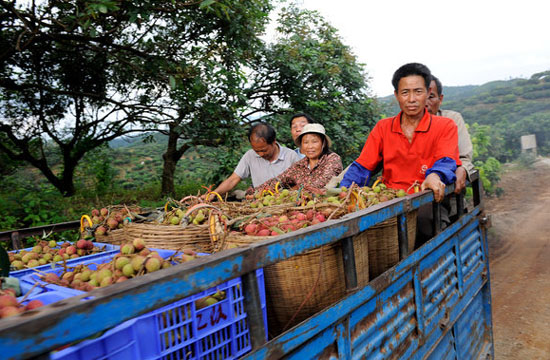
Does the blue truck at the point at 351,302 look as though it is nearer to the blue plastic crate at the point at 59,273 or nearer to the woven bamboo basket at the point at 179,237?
the blue plastic crate at the point at 59,273

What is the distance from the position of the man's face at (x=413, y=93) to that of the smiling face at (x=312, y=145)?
903mm

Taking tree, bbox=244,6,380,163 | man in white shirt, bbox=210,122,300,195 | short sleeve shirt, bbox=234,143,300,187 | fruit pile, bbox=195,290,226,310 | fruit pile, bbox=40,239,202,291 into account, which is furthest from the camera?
tree, bbox=244,6,380,163

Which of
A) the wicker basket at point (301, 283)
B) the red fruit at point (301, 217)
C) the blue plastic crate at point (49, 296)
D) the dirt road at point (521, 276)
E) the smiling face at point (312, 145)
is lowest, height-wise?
the dirt road at point (521, 276)

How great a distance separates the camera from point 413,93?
8.85ft

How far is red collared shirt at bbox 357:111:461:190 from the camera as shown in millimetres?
2645

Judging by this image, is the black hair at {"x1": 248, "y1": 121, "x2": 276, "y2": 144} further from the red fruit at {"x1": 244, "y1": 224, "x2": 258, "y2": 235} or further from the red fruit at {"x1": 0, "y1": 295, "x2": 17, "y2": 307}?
the red fruit at {"x1": 0, "y1": 295, "x2": 17, "y2": 307}

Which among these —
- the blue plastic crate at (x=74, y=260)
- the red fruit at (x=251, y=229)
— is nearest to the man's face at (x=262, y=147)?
the blue plastic crate at (x=74, y=260)

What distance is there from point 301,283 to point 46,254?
1388 mm

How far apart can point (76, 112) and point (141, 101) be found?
188 cm

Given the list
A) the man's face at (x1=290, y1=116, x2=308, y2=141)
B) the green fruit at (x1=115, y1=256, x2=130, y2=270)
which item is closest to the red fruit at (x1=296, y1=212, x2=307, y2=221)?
the green fruit at (x1=115, y1=256, x2=130, y2=270)

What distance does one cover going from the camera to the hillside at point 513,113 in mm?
28438

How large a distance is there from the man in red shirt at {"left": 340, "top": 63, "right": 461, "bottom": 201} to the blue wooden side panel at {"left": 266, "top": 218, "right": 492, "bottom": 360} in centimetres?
50

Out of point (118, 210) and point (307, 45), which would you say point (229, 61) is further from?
point (118, 210)

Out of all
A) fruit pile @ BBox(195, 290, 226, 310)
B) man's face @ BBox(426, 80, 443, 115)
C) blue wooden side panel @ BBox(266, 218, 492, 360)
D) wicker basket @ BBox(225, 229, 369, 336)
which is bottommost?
blue wooden side panel @ BBox(266, 218, 492, 360)
